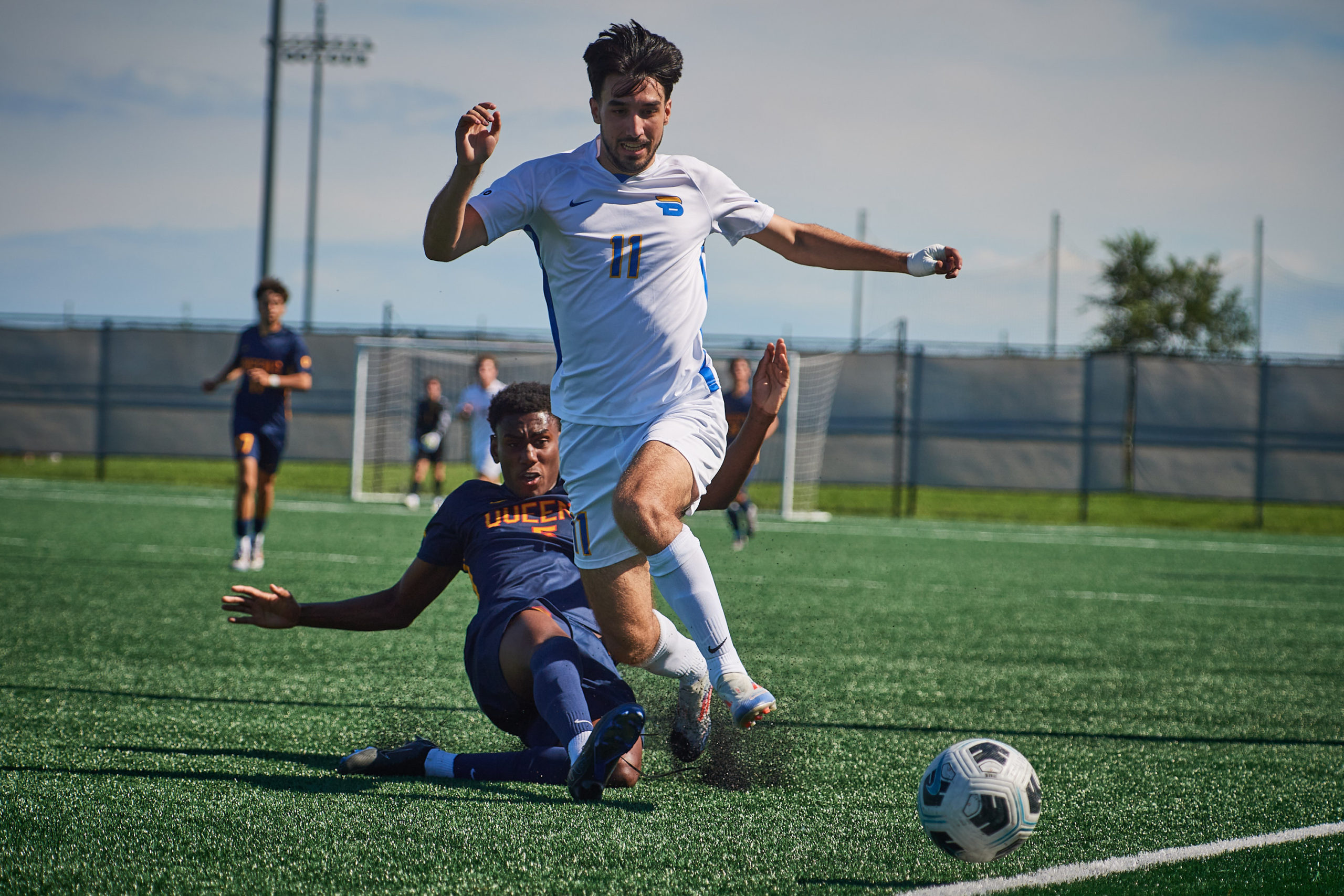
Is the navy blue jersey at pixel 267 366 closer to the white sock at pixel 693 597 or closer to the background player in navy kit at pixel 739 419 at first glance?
the background player in navy kit at pixel 739 419

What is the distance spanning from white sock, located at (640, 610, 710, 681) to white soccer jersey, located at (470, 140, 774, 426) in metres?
0.68

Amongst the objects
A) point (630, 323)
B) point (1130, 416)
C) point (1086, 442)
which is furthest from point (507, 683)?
point (1130, 416)

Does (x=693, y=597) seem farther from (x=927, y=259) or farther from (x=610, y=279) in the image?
(x=927, y=259)

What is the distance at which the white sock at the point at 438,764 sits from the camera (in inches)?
130

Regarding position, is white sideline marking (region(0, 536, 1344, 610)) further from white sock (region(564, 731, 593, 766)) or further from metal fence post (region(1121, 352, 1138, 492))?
metal fence post (region(1121, 352, 1138, 492))

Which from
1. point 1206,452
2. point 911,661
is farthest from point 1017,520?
point 911,661

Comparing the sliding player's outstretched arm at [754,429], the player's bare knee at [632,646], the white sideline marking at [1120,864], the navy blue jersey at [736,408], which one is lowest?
the white sideline marking at [1120,864]

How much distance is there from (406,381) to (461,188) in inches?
710

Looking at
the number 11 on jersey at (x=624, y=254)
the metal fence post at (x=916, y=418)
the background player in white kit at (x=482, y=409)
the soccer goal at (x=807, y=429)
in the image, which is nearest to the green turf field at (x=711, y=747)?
the number 11 on jersey at (x=624, y=254)

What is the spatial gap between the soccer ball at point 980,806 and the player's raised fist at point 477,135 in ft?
6.54

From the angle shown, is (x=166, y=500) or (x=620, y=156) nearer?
(x=620, y=156)

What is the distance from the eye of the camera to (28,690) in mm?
4320

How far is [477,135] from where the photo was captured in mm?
3057

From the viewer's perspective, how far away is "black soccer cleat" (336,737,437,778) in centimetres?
328
